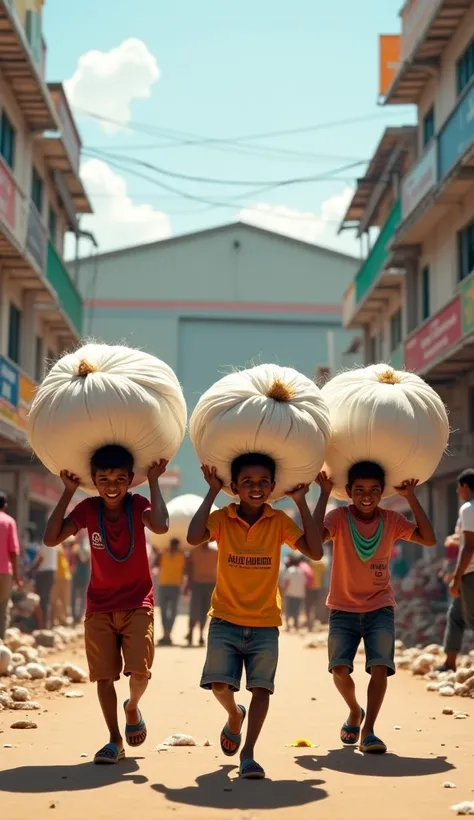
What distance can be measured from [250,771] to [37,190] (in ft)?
77.7

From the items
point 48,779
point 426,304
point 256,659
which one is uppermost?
point 426,304

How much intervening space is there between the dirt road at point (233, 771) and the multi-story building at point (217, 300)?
129 ft

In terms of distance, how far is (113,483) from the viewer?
6.52 meters

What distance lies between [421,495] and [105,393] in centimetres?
1965

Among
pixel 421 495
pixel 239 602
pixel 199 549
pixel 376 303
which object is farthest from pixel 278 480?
pixel 376 303

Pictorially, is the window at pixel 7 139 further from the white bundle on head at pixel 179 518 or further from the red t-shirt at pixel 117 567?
the red t-shirt at pixel 117 567

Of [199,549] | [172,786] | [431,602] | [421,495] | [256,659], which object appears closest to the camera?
[172,786]

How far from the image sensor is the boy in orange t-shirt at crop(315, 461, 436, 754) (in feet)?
22.6

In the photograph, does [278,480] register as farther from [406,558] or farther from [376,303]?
[376,303]

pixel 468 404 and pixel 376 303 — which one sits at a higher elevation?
pixel 376 303

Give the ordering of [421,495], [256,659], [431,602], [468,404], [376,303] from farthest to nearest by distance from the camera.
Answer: [376,303] → [421,495] → [468,404] → [431,602] → [256,659]

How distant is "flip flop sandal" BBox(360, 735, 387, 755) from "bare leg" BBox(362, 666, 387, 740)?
3 centimetres

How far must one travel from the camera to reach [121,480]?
21.5ft

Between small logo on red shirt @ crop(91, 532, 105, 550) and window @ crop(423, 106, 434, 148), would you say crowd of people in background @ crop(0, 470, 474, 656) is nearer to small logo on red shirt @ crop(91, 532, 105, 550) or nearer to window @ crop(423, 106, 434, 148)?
small logo on red shirt @ crop(91, 532, 105, 550)
